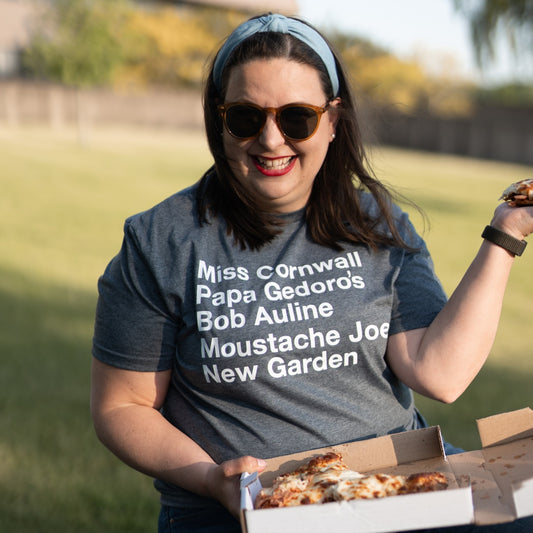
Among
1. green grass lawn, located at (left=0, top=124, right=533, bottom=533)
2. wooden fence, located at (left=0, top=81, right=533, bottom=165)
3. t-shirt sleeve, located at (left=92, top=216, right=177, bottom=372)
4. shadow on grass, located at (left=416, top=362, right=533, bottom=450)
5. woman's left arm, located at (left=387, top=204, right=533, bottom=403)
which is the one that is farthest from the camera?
wooden fence, located at (left=0, top=81, right=533, bottom=165)

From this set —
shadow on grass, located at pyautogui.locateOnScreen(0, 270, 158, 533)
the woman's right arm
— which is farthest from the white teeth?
shadow on grass, located at pyautogui.locateOnScreen(0, 270, 158, 533)

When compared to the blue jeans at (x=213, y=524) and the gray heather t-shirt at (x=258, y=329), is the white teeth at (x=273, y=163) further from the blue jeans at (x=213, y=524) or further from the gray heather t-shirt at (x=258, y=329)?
the blue jeans at (x=213, y=524)

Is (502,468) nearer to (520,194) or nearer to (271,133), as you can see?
(520,194)

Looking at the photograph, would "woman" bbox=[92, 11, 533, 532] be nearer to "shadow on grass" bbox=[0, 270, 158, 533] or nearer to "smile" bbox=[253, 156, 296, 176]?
"smile" bbox=[253, 156, 296, 176]

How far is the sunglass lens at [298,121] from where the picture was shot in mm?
1962

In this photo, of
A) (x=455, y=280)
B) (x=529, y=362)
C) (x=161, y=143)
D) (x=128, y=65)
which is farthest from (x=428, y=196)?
(x=128, y=65)

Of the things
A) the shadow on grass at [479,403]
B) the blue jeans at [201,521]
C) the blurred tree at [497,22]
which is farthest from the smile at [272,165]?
the blurred tree at [497,22]

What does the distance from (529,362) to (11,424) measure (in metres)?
Result: 4.21

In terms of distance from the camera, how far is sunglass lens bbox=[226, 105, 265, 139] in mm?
1956

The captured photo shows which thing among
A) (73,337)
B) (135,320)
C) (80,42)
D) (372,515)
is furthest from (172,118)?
(372,515)

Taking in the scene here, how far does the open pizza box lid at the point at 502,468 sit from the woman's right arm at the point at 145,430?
22.7 inches

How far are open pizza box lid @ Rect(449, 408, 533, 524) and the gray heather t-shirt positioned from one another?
305 millimetres

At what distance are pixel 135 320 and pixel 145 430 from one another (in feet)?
0.89

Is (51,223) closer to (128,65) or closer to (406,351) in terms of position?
(406,351)
